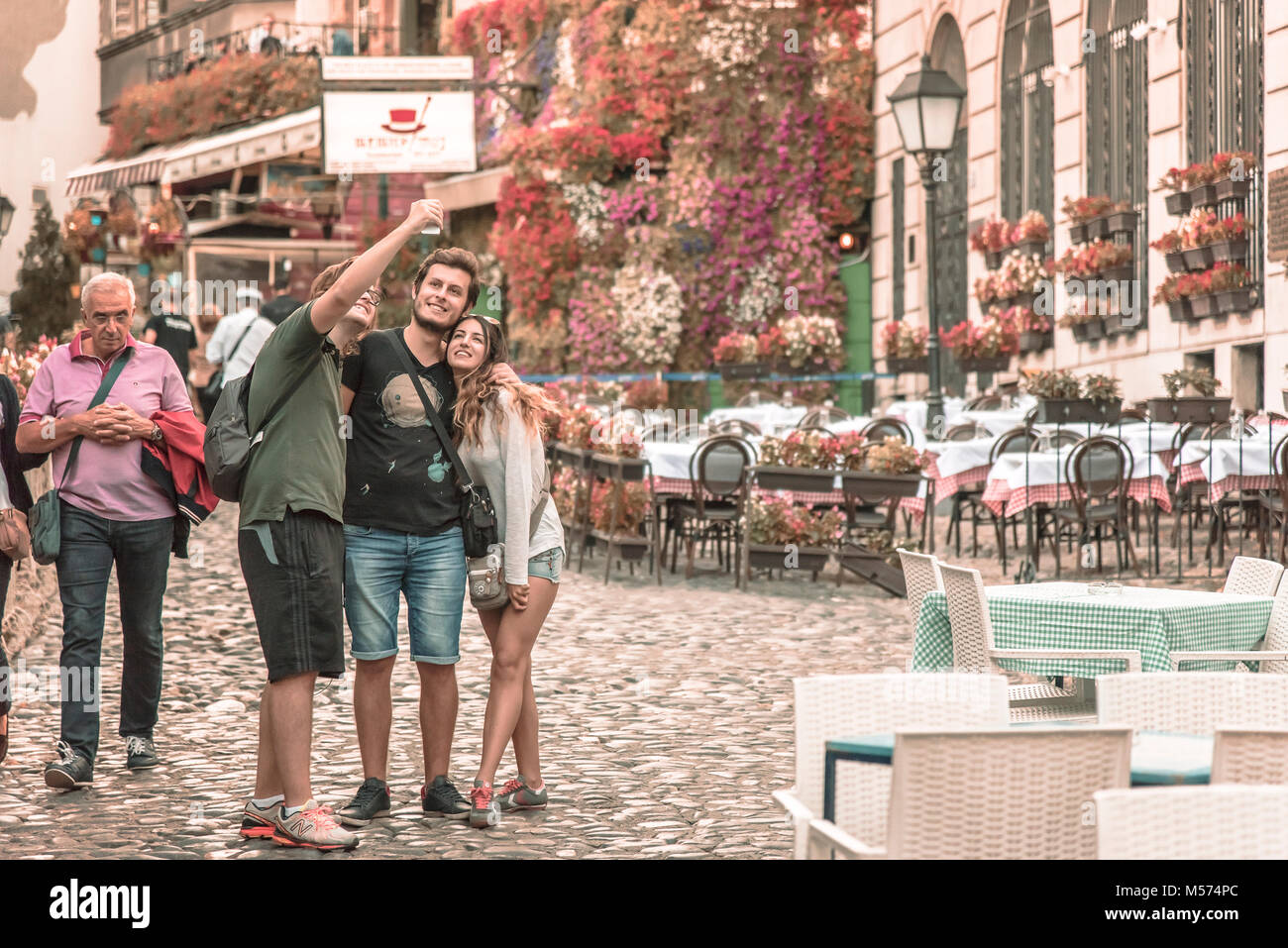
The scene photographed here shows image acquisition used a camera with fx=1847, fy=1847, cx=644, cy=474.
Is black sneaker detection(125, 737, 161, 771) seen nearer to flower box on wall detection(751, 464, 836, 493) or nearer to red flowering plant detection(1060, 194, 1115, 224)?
flower box on wall detection(751, 464, 836, 493)

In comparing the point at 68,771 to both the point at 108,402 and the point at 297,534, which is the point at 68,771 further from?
the point at 297,534

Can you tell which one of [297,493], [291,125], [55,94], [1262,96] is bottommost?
[297,493]

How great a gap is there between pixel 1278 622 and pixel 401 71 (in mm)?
24998

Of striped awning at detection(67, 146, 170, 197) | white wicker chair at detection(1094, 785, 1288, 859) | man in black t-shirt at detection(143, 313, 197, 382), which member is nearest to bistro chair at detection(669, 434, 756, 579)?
man in black t-shirt at detection(143, 313, 197, 382)

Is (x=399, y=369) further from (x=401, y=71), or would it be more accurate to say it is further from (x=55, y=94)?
(x=55, y=94)

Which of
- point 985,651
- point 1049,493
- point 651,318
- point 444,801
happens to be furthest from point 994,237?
point 444,801

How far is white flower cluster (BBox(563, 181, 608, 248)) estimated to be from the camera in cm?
2661

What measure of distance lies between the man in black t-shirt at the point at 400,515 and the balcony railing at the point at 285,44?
1304 inches

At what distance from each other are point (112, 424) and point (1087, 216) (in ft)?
46.2

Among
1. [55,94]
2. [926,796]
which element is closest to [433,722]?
[926,796]

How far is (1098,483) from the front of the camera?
12.2 m
